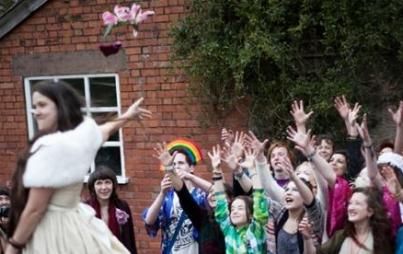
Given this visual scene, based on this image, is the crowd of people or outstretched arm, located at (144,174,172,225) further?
outstretched arm, located at (144,174,172,225)

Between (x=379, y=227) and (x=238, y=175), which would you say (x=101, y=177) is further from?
(x=379, y=227)

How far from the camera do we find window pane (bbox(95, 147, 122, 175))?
891 cm

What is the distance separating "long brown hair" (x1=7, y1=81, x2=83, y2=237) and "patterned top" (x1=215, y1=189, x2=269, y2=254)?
164 cm

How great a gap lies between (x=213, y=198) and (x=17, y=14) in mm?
4758

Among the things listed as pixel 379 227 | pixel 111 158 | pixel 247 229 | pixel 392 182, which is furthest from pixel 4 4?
pixel 379 227

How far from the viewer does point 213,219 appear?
213 inches

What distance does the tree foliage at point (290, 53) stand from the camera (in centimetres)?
737

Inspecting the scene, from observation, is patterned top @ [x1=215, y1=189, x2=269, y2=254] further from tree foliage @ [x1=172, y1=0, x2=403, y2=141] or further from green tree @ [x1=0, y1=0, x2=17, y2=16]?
green tree @ [x1=0, y1=0, x2=17, y2=16]

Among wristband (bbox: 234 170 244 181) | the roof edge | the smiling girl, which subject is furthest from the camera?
the roof edge

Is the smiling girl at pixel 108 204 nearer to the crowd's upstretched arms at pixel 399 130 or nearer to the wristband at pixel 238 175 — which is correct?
the wristband at pixel 238 175

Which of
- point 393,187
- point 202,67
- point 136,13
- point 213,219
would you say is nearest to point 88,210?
point 213,219

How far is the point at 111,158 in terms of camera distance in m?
8.98

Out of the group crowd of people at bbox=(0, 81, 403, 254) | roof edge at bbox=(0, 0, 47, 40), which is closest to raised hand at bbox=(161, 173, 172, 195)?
crowd of people at bbox=(0, 81, 403, 254)

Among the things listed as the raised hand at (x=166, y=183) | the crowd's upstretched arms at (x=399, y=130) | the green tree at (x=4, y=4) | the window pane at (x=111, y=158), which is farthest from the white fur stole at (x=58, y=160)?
the green tree at (x=4, y=4)
